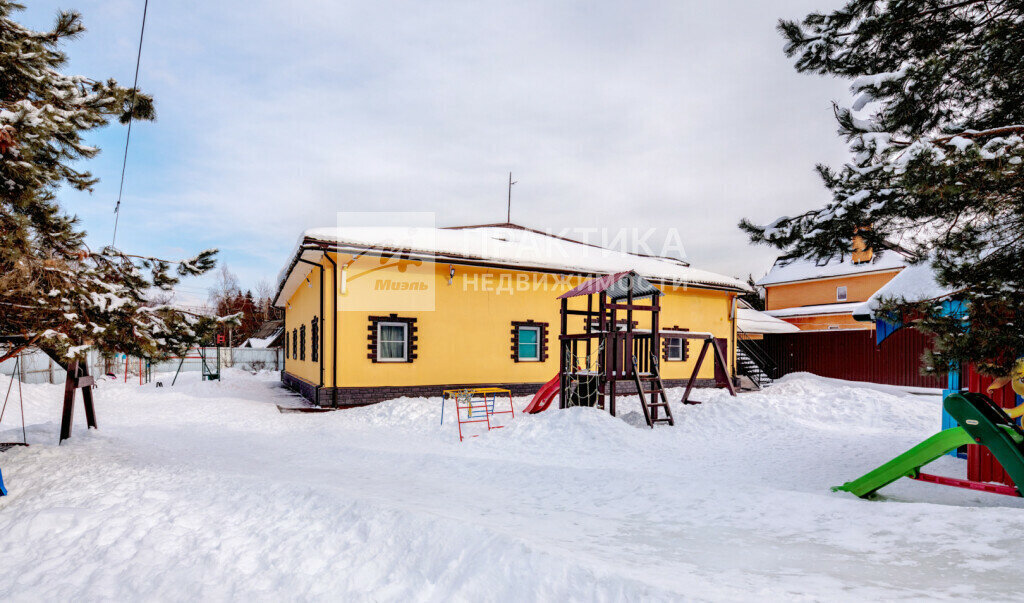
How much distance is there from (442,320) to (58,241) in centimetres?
810

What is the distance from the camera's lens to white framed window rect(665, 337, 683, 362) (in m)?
18.3

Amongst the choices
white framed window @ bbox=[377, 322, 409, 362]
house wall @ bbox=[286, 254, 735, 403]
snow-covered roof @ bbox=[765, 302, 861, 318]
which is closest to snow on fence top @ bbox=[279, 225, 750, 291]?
house wall @ bbox=[286, 254, 735, 403]

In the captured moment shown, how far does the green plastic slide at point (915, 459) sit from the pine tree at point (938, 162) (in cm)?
108

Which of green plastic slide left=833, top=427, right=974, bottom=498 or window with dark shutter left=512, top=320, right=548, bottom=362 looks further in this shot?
window with dark shutter left=512, top=320, right=548, bottom=362

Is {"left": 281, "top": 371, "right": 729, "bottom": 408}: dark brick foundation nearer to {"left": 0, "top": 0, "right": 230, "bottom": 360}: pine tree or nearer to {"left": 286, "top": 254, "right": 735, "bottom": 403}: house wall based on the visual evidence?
{"left": 286, "top": 254, "right": 735, "bottom": 403}: house wall

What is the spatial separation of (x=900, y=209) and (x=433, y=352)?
11084mm

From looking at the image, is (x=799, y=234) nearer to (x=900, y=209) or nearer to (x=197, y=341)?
(x=900, y=209)

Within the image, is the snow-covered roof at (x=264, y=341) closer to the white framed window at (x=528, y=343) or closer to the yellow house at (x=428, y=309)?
the yellow house at (x=428, y=309)

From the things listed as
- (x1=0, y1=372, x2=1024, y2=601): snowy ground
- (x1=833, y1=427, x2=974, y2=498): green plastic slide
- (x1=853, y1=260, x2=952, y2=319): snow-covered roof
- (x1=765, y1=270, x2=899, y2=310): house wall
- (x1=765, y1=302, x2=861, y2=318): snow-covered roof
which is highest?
(x1=765, y1=270, x2=899, y2=310): house wall

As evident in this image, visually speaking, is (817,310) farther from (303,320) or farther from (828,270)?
(303,320)

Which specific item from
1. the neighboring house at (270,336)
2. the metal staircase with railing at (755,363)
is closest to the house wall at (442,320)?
the metal staircase with railing at (755,363)

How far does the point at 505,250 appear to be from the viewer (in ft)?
51.5

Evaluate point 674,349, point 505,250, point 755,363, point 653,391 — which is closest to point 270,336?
point 505,250

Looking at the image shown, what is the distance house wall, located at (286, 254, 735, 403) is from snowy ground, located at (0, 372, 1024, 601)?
405 centimetres
